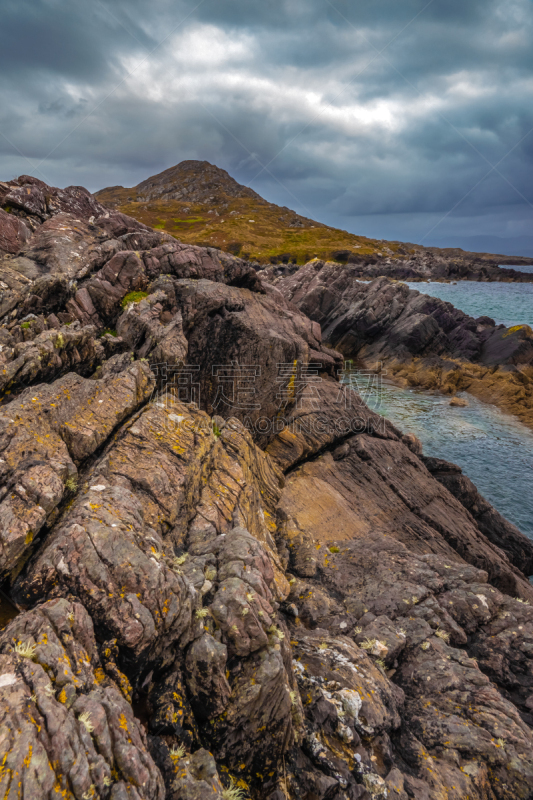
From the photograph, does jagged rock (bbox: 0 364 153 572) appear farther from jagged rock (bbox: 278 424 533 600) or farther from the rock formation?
the rock formation

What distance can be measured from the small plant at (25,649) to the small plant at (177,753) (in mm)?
3271

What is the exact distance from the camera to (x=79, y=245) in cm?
2520

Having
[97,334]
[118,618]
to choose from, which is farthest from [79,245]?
[118,618]

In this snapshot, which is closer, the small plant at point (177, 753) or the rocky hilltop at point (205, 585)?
the rocky hilltop at point (205, 585)

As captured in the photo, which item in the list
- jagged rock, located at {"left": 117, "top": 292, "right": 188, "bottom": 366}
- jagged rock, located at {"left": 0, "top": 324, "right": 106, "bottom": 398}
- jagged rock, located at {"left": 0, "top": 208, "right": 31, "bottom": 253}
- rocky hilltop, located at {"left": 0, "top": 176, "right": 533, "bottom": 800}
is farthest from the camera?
jagged rock, located at {"left": 0, "top": 208, "right": 31, "bottom": 253}

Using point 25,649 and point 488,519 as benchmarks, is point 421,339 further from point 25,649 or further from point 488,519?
point 25,649

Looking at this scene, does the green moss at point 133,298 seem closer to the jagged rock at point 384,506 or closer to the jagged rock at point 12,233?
the jagged rock at point 12,233

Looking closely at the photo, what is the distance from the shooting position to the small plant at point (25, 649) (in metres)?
5.71

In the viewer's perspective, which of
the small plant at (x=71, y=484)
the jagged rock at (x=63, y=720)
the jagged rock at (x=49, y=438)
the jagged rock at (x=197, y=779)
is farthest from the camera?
the small plant at (x=71, y=484)

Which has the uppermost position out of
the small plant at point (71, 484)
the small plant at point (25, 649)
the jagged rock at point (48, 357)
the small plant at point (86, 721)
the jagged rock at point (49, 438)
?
the jagged rock at point (48, 357)

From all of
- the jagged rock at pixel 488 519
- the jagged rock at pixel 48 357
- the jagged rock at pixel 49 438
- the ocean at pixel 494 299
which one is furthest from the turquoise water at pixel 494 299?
the jagged rock at pixel 49 438

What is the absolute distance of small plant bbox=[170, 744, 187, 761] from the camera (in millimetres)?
6660

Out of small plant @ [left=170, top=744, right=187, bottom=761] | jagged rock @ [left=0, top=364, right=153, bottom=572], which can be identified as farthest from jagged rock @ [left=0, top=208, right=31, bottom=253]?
small plant @ [left=170, top=744, right=187, bottom=761]

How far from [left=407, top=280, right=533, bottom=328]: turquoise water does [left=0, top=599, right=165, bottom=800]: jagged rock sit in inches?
3969
